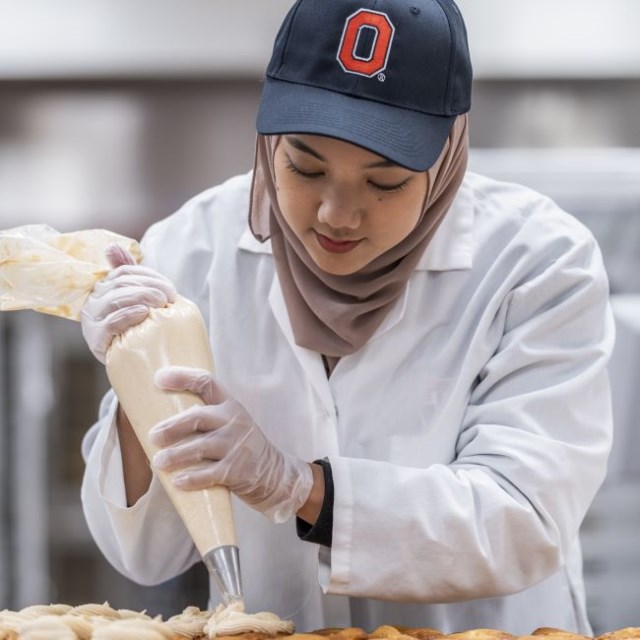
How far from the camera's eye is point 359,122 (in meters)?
1.25

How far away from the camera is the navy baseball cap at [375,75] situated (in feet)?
4.18

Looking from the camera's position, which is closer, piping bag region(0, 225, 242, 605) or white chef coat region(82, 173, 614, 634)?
piping bag region(0, 225, 242, 605)

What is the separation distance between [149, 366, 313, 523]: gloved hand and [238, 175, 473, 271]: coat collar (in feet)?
1.45

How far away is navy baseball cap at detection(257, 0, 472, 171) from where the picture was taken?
1.27 meters

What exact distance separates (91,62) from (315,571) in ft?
7.80

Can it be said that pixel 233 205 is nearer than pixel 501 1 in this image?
Yes

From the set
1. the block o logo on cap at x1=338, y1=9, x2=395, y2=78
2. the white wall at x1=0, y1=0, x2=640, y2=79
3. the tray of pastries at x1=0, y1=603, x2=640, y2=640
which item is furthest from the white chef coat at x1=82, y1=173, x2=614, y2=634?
the white wall at x1=0, y1=0, x2=640, y2=79

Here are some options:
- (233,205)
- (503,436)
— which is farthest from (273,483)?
(233,205)

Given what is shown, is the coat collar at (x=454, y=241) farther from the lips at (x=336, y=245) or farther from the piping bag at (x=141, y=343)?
the piping bag at (x=141, y=343)

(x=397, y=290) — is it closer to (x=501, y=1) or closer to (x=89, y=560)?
(x=501, y=1)

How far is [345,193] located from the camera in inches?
51.1

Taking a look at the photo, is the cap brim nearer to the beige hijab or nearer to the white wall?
the beige hijab

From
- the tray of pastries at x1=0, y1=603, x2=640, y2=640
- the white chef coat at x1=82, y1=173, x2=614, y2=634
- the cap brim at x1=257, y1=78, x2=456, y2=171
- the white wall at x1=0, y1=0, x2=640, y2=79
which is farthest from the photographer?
the white wall at x1=0, y1=0, x2=640, y2=79

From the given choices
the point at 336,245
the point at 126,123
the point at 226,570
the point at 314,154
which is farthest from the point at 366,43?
the point at 126,123
